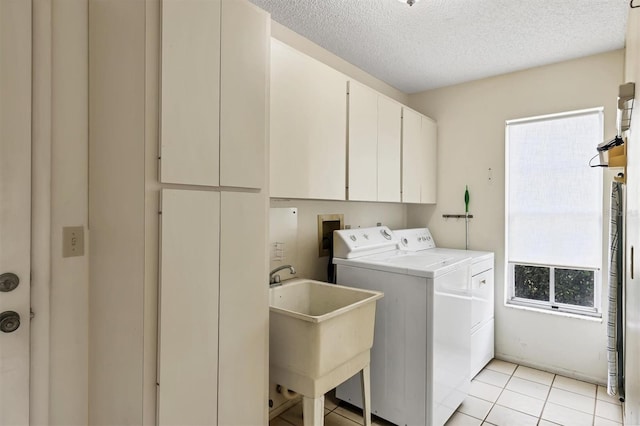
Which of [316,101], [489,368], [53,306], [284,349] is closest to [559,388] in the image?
[489,368]

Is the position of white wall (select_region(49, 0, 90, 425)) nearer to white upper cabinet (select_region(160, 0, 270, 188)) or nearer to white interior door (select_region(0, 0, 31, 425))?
white interior door (select_region(0, 0, 31, 425))

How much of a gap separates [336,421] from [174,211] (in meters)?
1.78

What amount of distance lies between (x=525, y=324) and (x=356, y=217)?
1750mm

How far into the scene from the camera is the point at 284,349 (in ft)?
5.70

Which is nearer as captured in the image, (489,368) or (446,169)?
(489,368)

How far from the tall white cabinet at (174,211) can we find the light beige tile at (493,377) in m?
2.09

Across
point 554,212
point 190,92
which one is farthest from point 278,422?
point 554,212

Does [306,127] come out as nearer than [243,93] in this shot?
No

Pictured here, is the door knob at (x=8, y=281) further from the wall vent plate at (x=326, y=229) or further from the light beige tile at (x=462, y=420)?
the light beige tile at (x=462, y=420)

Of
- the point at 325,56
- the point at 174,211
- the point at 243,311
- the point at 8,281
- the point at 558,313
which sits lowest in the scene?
the point at 558,313

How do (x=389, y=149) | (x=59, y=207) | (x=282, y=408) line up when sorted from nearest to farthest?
(x=59, y=207) < (x=282, y=408) < (x=389, y=149)

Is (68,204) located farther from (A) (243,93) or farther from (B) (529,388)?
(B) (529,388)

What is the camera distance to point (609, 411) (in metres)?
2.37

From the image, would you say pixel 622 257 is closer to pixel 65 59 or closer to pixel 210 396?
pixel 210 396
